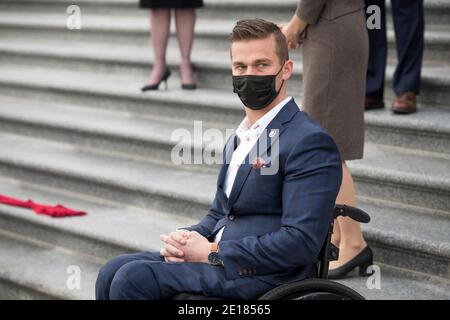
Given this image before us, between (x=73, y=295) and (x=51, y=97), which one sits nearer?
(x=73, y=295)

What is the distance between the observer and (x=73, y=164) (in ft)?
16.9

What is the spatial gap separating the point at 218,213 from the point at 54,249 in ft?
6.92

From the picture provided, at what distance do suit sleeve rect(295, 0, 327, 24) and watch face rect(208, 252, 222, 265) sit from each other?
127cm

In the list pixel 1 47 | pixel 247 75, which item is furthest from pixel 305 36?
pixel 1 47

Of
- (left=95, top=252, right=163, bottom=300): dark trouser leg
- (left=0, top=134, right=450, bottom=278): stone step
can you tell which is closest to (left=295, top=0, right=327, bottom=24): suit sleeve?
(left=0, top=134, right=450, bottom=278): stone step

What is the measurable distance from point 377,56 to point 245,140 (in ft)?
5.89

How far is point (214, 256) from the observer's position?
2705 mm

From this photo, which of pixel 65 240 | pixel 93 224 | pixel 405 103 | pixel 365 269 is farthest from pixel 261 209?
pixel 65 240

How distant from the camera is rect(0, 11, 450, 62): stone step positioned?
15.5 ft

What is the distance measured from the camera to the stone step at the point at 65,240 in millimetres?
4371

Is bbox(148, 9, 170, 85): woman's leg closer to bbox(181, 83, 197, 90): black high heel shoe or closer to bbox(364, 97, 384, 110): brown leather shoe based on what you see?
bbox(181, 83, 197, 90): black high heel shoe

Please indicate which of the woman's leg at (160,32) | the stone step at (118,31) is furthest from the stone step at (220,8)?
the woman's leg at (160,32)

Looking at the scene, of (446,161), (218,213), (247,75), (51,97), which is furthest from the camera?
(51,97)
